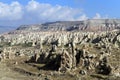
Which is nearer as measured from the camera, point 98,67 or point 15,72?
point 98,67

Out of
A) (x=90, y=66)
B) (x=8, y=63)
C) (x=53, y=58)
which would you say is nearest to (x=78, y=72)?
(x=90, y=66)

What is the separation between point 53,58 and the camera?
8219cm

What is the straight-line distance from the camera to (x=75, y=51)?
255 feet

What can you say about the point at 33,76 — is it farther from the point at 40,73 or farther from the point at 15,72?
the point at 15,72

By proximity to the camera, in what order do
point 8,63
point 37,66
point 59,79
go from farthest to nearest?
point 8,63, point 37,66, point 59,79

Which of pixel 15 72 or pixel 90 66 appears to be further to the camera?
pixel 15 72

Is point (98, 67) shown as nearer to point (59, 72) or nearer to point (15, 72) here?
point (59, 72)

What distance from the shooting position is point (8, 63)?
89562 mm

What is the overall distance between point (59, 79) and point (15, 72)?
14651 mm

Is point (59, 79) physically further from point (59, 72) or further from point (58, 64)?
point (58, 64)

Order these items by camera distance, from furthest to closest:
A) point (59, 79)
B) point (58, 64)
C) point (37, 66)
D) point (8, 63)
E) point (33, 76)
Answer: point (8, 63) < point (37, 66) < point (58, 64) < point (33, 76) < point (59, 79)

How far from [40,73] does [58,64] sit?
5.53 metres

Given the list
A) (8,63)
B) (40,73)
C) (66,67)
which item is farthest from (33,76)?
(8,63)

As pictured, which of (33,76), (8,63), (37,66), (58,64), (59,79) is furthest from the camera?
(8,63)
